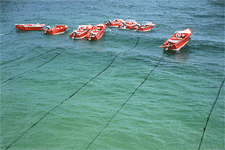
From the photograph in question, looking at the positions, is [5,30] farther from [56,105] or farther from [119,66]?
[56,105]

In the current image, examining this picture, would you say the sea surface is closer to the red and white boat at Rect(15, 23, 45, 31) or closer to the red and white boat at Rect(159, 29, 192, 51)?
the red and white boat at Rect(159, 29, 192, 51)

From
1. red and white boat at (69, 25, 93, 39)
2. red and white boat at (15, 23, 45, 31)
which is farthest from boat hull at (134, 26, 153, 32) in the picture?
red and white boat at (15, 23, 45, 31)

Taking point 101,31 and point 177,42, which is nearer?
point 177,42

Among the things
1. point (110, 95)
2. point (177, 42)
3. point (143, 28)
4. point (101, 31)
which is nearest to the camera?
point (110, 95)

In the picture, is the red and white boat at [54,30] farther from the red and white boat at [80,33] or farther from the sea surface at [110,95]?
the sea surface at [110,95]

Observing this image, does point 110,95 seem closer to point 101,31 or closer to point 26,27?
point 101,31

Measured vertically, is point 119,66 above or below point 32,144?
above

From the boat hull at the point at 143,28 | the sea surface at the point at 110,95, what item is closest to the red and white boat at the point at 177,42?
the sea surface at the point at 110,95

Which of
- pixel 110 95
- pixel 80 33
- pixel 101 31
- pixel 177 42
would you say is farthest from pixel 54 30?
pixel 110 95

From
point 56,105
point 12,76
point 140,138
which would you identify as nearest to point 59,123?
point 56,105
